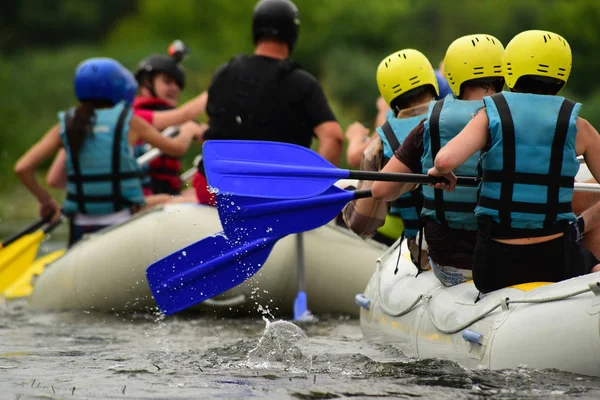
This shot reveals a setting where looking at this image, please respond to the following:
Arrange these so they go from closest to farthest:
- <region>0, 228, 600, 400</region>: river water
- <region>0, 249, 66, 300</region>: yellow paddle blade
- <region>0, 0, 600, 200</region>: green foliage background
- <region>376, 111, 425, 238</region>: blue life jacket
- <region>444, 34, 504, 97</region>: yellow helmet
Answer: <region>0, 228, 600, 400</region>: river water, <region>444, 34, 504, 97</region>: yellow helmet, <region>376, 111, 425, 238</region>: blue life jacket, <region>0, 249, 66, 300</region>: yellow paddle blade, <region>0, 0, 600, 200</region>: green foliage background

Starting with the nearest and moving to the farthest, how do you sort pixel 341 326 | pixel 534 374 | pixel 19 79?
1. pixel 534 374
2. pixel 341 326
3. pixel 19 79

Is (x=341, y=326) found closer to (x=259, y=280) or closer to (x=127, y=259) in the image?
(x=259, y=280)

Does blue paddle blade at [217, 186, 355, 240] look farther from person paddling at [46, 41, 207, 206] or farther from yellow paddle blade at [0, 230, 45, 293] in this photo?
yellow paddle blade at [0, 230, 45, 293]

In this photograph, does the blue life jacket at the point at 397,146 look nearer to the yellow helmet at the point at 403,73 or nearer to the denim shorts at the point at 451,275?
the yellow helmet at the point at 403,73

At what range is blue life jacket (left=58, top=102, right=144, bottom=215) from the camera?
7602mm

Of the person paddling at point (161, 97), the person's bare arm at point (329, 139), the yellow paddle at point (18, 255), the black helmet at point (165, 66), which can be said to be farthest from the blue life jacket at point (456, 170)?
the black helmet at point (165, 66)

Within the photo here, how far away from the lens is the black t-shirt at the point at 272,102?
7.05 m

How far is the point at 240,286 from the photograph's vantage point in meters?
7.13

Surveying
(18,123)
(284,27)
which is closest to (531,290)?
(284,27)

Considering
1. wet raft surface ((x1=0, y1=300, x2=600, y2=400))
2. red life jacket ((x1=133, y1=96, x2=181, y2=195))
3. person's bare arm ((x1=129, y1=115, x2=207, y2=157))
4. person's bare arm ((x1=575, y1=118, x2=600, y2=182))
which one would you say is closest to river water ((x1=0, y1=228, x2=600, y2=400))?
wet raft surface ((x1=0, y1=300, x2=600, y2=400))

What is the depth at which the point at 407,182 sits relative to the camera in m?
4.74

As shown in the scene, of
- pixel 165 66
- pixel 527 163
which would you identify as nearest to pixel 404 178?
pixel 527 163

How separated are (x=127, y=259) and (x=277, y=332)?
2.04 meters

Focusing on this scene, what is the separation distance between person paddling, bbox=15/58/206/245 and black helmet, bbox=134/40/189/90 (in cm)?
165
